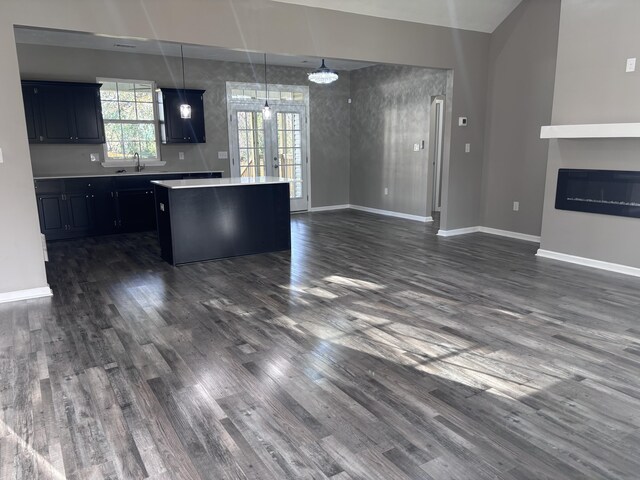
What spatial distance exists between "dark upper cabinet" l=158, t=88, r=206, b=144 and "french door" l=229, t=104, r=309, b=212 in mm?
676

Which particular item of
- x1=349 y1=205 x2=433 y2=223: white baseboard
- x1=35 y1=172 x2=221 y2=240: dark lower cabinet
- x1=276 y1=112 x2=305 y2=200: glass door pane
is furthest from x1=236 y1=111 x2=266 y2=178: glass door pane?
x1=349 y1=205 x2=433 y2=223: white baseboard

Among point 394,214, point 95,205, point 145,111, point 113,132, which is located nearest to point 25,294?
point 95,205

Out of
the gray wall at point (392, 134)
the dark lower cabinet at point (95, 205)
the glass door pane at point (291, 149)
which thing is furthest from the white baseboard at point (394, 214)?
the dark lower cabinet at point (95, 205)

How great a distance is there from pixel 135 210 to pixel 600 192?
6.41m

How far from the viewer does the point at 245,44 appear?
4820 millimetres

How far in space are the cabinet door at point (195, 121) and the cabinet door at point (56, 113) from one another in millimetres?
1730

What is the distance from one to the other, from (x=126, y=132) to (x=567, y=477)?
296 inches

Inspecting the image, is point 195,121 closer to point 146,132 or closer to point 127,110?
point 146,132

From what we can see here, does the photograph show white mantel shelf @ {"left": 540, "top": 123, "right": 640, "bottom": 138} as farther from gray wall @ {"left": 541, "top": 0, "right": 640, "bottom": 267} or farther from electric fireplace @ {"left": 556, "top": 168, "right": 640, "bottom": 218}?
electric fireplace @ {"left": 556, "top": 168, "right": 640, "bottom": 218}

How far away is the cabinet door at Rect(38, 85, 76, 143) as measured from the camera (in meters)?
6.54

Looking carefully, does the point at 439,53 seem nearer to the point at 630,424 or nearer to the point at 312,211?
the point at 312,211

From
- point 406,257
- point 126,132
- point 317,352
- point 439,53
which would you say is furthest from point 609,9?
point 126,132

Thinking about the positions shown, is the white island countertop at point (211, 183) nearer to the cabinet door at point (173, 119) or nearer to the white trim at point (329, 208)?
the cabinet door at point (173, 119)

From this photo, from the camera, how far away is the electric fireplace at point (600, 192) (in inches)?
185
